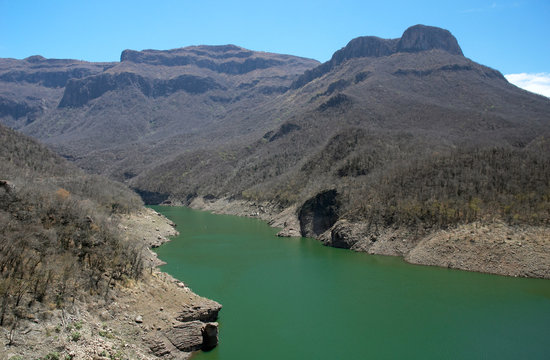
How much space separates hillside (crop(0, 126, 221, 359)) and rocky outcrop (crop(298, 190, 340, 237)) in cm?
4025

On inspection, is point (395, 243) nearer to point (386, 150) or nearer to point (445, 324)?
point (445, 324)

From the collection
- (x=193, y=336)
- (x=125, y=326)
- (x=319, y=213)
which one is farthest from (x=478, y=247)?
(x=125, y=326)

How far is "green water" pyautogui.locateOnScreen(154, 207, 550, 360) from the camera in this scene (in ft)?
86.1

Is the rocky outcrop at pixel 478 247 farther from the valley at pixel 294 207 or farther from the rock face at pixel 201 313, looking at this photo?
the rock face at pixel 201 313

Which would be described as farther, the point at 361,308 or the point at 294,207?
the point at 294,207

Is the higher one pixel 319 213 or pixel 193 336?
pixel 319 213

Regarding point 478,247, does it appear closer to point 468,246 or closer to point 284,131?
point 468,246

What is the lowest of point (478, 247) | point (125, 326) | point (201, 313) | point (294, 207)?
point (201, 313)

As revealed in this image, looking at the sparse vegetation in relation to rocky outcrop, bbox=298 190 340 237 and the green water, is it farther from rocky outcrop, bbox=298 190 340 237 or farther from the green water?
rocky outcrop, bbox=298 190 340 237

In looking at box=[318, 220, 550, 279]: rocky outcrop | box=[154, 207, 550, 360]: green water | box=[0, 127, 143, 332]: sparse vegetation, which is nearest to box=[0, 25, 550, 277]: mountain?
box=[318, 220, 550, 279]: rocky outcrop

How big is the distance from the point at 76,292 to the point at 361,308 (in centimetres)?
2172

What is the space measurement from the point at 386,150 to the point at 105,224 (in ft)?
210

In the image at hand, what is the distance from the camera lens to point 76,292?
21422mm

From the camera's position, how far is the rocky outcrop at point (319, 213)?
66.6 meters
